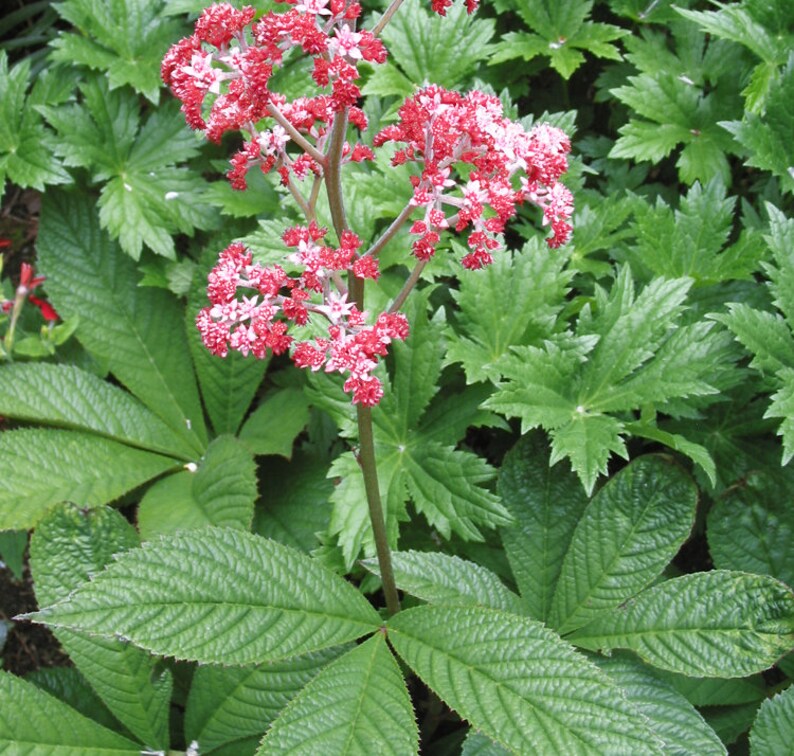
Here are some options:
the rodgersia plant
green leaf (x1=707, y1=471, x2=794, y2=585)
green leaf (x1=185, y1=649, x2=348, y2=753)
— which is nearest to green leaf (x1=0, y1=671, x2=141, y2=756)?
the rodgersia plant

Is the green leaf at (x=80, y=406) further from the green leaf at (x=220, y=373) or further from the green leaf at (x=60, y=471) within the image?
the green leaf at (x=220, y=373)

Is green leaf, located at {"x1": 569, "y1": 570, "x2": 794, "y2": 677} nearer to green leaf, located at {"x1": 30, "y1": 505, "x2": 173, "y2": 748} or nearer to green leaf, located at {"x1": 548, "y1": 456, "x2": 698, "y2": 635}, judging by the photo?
green leaf, located at {"x1": 548, "y1": 456, "x2": 698, "y2": 635}

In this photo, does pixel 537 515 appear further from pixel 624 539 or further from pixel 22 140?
pixel 22 140

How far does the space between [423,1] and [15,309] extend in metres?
1.62

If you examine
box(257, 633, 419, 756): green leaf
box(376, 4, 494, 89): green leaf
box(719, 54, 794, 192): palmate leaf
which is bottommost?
box(257, 633, 419, 756): green leaf

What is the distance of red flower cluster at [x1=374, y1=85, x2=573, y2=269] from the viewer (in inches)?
54.8

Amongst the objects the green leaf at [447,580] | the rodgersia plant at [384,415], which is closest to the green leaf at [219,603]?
the rodgersia plant at [384,415]

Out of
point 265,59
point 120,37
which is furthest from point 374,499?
point 120,37

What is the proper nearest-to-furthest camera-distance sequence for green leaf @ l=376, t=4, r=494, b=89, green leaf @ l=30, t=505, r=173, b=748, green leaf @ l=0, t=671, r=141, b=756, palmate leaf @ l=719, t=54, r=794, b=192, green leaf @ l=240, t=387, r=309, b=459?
green leaf @ l=0, t=671, r=141, b=756 < green leaf @ l=30, t=505, r=173, b=748 < palmate leaf @ l=719, t=54, r=794, b=192 < green leaf @ l=240, t=387, r=309, b=459 < green leaf @ l=376, t=4, r=494, b=89

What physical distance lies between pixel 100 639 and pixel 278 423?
0.78 metres

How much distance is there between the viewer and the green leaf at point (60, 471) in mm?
2371

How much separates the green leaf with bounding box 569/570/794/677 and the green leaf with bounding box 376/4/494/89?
158 centimetres

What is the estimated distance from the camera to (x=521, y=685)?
5.27 feet

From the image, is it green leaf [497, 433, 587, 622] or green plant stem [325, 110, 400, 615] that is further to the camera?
green leaf [497, 433, 587, 622]
